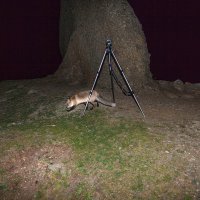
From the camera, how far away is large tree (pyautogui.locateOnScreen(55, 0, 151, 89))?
14.4 metres

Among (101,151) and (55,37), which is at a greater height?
(55,37)

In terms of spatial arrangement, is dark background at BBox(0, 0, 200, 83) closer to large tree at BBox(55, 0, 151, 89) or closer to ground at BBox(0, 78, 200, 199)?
large tree at BBox(55, 0, 151, 89)

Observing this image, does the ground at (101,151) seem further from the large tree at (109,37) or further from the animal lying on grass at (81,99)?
the large tree at (109,37)

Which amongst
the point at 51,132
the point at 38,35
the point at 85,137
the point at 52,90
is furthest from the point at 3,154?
the point at 38,35

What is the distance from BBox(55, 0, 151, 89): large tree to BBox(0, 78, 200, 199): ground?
213 cm

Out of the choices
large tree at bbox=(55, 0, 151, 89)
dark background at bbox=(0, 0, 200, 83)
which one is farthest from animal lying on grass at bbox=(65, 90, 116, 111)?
Answer: dark background at bbox=(0, 0, 200, 83)

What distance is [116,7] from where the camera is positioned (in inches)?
582

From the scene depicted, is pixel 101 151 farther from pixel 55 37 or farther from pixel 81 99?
pixel 55 37

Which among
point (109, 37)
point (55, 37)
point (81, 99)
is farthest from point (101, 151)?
point (55, 37)

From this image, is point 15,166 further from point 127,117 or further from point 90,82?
point 90,82

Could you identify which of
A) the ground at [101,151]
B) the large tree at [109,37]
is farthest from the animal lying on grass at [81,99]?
the large tree at [109,37]

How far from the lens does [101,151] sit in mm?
9383

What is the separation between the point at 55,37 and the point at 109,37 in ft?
31.2

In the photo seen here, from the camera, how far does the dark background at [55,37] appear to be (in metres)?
22.0
